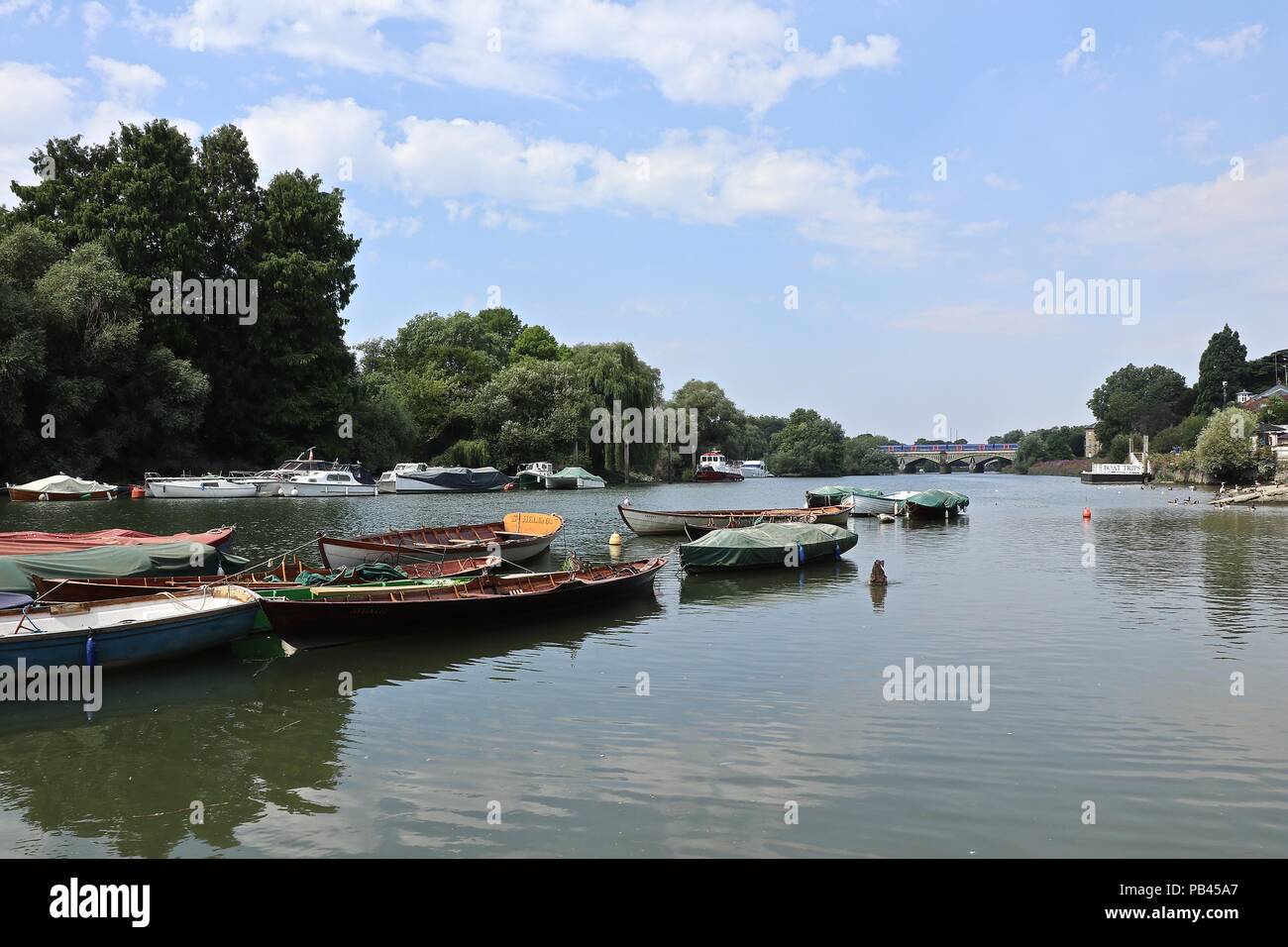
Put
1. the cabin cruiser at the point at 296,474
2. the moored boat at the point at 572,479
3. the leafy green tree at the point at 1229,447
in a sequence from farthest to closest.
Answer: the moored boat at the point at 572,479, the leafy green tree at the point at 1229,447, the cabin cruiser at the point at 296,474

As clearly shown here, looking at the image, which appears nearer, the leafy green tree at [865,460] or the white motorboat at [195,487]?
the white motorboat at [195,487]

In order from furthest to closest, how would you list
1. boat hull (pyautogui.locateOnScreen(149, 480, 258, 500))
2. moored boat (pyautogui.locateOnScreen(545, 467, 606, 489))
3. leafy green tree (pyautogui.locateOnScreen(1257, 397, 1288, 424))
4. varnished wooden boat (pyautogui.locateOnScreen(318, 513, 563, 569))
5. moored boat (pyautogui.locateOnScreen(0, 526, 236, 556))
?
leafy green tree (pyautogui.locateOnScreen(1257, 397, 1288, 424)), moored boat (pyautogui.locateOnScreen(545, 467, 606, 489)), boat hull (pyautogui.locateOnScreen(149, 480, 258, 500)), varnished wooden boat (pyautogui.locateOnScreen(318, 513, 563, 569)), moored boat (pyautogui.locateOnScreen(0, 526, 236, 556))

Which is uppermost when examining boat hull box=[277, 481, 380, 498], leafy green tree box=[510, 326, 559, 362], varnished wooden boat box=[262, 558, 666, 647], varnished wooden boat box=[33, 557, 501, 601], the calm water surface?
leafy green tree box=[510, 326, 559, 362]

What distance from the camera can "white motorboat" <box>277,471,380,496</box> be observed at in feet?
189

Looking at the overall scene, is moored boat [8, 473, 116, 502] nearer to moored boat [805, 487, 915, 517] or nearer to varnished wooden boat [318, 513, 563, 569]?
varnished wooden boat [318, 513, 563, 569]

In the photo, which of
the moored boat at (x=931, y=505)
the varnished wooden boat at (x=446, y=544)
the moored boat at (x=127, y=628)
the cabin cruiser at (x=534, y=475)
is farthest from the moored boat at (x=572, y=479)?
the moored boat at (x=127, y=628)

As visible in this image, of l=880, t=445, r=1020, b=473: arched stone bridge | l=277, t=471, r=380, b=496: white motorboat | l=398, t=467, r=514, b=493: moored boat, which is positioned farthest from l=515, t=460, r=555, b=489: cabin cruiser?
l=880, t=445, r=1020, b=473: arched stone bridge

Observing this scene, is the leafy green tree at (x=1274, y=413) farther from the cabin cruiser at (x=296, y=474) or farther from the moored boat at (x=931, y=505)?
the cabin cruiser at (x=296, y=474)

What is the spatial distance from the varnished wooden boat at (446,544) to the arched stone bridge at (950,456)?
150 metres

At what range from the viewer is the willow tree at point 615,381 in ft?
261

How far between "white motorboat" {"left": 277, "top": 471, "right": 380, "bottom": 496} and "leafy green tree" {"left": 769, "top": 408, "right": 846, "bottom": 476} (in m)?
83.0

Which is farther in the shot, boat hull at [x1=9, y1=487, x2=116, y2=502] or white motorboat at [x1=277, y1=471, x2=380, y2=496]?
white motorboat at [x1=277, y1=471, x2=380, y2=496]

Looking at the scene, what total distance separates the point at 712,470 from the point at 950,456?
9386cm

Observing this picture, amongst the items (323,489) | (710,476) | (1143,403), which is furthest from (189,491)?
(1143,403)
